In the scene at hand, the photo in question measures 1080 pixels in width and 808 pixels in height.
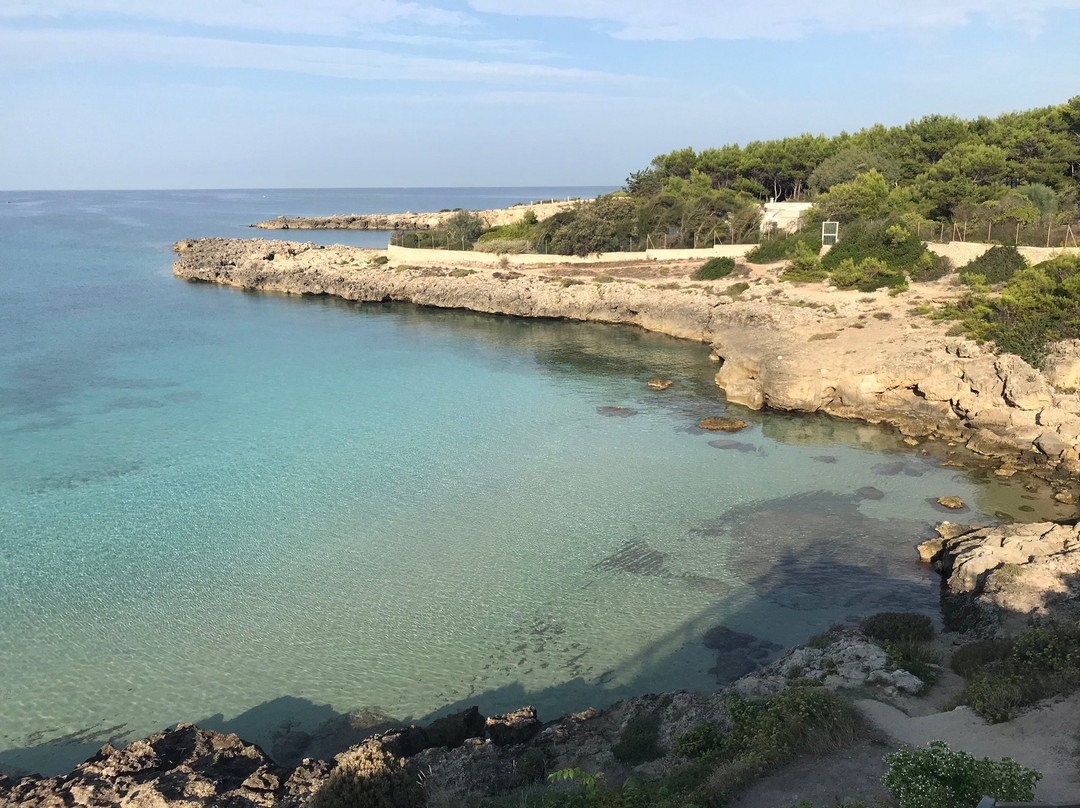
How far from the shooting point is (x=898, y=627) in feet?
44.4

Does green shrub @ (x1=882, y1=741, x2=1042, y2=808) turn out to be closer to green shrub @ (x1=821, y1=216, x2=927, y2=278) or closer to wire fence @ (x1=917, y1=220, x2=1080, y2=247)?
green shrub @ (x1=821, y1=216, x2=927, y2=278)

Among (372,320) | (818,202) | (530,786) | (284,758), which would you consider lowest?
(284,758)

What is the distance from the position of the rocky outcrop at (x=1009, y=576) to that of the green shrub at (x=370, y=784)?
1013 centimetres

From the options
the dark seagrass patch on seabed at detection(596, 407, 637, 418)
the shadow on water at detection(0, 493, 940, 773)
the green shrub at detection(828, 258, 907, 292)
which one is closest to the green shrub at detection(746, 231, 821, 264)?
the green shrub at detection(828, 258, 907, 292)

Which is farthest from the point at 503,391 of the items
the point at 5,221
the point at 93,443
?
the point at 5,221

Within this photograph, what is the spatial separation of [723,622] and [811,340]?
1948 cm

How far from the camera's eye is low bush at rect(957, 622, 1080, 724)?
9781 mm

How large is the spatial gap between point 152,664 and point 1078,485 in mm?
22325

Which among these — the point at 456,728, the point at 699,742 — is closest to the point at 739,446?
the point at 699,742

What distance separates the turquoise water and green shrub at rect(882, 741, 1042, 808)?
6.33 meters

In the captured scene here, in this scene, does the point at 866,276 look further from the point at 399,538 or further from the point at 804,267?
the point at 399,538

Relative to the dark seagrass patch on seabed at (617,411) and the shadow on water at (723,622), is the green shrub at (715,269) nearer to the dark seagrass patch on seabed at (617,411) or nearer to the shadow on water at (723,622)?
the dark seagrass patch on seabed at (617,411)

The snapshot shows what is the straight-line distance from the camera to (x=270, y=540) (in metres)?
18.5

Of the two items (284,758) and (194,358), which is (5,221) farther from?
(284,758)
